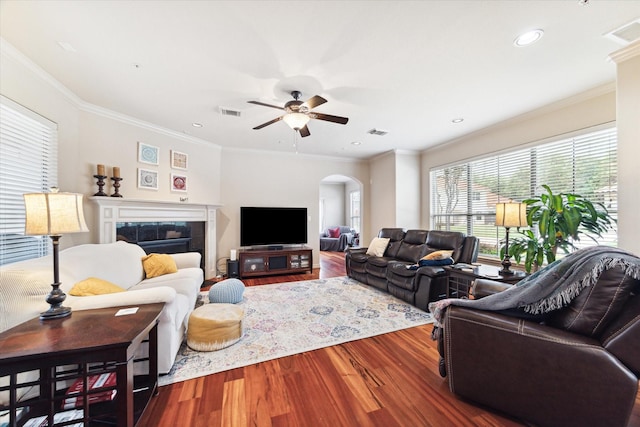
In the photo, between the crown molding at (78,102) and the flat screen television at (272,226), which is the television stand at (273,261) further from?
the crown molding at (78,102)

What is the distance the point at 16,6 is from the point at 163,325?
96.6 inches

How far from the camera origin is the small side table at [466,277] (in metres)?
2.60

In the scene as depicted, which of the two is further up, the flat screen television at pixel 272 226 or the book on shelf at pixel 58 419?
the flat screen television at pixel 272 226

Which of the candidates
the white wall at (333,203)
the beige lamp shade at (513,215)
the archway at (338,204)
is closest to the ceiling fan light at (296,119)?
the beige lamp shade at (513,215)

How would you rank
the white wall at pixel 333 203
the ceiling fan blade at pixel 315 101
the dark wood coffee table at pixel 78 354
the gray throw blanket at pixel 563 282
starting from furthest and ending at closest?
the white wall at pixel 333 203, the ceiling fan blade at pixel 315 101, the gray throw blanket at pixel 563 282, the dark wood coffee table at pixel 78 354

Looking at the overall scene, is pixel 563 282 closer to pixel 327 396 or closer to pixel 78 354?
pixel 327 396

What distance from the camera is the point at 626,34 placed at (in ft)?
6.42

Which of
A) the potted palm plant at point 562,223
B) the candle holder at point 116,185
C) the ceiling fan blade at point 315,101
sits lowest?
the potted palm plant at point 562,223

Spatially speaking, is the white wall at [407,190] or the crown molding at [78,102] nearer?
the crown molding at [78,102]

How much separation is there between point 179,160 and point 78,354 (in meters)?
3.88

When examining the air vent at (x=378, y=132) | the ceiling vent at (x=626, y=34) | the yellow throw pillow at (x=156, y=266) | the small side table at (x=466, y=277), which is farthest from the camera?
the air vent at (x=378, y=132)

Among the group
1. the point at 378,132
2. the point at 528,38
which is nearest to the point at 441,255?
the point at 378,132

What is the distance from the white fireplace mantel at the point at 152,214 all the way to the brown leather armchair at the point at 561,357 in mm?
4162

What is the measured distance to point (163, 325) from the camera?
72.6 inches
